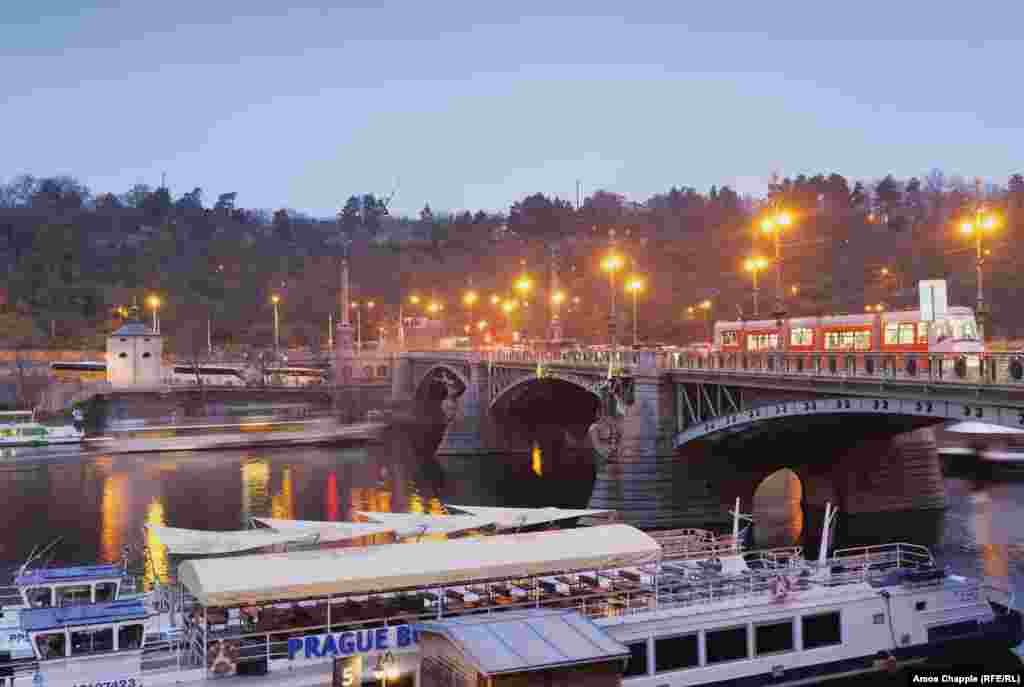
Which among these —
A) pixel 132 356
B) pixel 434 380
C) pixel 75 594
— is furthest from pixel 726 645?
pixel 132 356

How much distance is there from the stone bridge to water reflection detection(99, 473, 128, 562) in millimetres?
23365

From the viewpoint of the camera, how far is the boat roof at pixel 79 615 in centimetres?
2169

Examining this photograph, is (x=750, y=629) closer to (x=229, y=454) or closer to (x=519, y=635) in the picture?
(x=519, y=635)

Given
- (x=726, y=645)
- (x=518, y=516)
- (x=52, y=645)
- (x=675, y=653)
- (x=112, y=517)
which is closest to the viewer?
(x=52, y=645)

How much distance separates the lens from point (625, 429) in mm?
49594

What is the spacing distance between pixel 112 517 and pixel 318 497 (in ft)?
40.3

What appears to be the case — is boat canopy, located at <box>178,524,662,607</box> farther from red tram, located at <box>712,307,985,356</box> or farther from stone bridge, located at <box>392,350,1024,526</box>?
red tram, located at <box>712,307,985,356</box>

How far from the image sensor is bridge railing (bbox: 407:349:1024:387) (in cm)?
2880

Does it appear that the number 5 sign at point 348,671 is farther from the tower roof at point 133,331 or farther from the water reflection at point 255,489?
the tower roof at point 133,331

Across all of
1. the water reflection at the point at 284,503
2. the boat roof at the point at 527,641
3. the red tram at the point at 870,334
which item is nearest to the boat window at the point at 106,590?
the boat roof at the point at 527,641

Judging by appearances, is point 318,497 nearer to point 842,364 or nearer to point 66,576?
point 66,576

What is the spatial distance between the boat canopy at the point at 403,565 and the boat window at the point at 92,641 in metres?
1.98

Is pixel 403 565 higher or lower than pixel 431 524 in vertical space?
higher

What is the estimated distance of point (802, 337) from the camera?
56438 millimetres
